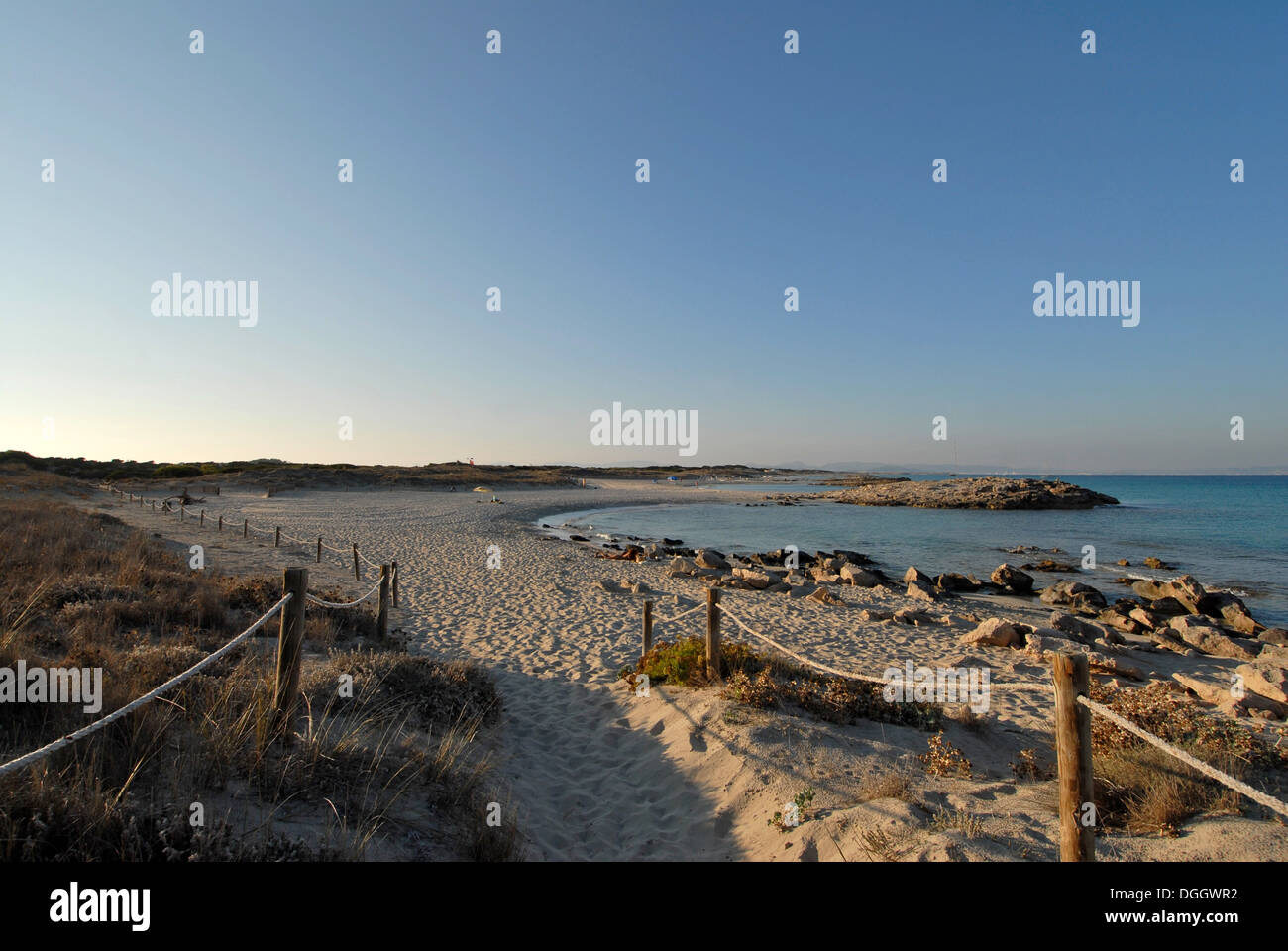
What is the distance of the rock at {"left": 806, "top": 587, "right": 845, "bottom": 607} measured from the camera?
15398mm

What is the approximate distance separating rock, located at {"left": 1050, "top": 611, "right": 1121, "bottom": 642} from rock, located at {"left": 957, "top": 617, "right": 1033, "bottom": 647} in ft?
3.52

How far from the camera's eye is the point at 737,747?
585cm

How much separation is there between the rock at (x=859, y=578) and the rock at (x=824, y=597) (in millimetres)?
2912

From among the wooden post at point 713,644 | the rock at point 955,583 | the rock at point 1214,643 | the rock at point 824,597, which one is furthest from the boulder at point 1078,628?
the wooden post at point 713,644

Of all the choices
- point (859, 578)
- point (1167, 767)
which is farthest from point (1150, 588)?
point (1167, 767)

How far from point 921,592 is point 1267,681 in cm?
895

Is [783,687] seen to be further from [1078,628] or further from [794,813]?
[1078,628]

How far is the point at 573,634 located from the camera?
11.4 m

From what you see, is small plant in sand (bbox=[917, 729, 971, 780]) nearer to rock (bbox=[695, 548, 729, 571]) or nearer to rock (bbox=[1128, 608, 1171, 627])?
rock (bbox=[1128, 608, 1171, 627])

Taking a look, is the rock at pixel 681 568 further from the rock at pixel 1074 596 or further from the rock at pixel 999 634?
the rock at pixel 1074 596

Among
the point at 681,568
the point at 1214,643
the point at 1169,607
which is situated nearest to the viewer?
the point at 1214,643

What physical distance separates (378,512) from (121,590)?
30.3 m

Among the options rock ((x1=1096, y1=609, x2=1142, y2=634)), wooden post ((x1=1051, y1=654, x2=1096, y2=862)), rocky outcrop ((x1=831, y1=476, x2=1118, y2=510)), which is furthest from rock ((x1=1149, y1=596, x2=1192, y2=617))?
rocky outcrop ((x1=831, y1=476, x2=1118, y2=510))
